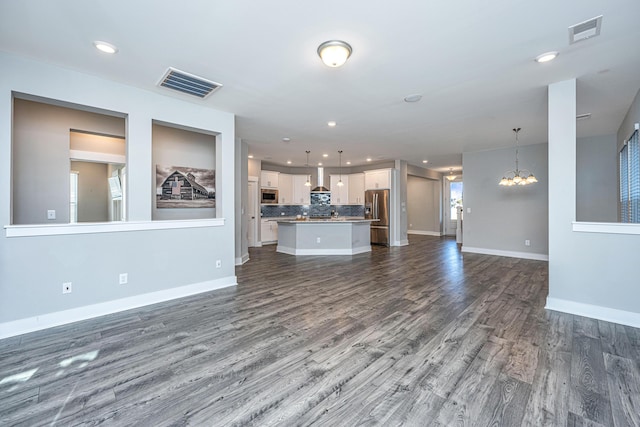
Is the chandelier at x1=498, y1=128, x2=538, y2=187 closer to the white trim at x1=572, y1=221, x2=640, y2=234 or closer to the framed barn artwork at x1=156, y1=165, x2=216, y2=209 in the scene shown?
the white trim at x1=572, y1=221, x2=640, y2=234

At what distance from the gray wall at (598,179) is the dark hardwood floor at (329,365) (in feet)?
12.3

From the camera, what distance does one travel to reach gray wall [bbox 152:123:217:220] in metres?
4.37

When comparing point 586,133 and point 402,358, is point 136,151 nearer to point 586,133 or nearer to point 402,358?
point 402,358

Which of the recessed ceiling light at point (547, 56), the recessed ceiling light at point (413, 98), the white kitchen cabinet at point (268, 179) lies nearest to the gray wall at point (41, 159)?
the recessed ceiling light at point (413, 98)

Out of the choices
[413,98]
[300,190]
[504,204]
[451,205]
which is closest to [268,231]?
[300,190]

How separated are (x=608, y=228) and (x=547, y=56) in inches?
77.3

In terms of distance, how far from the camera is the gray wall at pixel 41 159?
11.2 feet

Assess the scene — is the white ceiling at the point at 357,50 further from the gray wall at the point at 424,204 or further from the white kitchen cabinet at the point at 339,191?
the gray wall at the point at 424,204

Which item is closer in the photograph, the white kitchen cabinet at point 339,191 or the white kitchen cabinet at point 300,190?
the white kitchen cabinet at point 300,190

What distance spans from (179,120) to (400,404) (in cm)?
404

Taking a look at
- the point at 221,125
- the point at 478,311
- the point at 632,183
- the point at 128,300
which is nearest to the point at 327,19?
the point at 221,125

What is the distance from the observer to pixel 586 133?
18.2 ft

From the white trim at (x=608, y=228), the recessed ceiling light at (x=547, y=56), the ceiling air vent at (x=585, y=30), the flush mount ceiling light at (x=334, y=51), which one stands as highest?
the recessed ceiling light at (x=547, y=56)

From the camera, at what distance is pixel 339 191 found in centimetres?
996
